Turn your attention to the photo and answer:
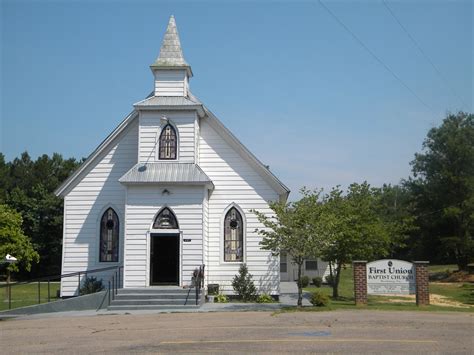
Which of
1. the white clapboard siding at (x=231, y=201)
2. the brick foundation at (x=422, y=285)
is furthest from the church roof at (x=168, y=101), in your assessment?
the brick foundation at (x=422, y=285)

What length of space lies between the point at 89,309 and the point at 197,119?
923 cm

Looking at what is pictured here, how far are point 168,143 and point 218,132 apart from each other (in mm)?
2429

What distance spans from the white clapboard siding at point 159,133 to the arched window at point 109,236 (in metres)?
3.15

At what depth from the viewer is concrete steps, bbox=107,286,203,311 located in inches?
870

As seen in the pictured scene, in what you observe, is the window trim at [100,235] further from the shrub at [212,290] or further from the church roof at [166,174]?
the shrub at [212,290]

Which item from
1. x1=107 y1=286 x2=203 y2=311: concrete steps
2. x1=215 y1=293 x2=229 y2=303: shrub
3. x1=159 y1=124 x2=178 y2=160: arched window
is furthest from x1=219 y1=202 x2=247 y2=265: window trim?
x1=159 y1=124 x2=178 y2=160: arched window

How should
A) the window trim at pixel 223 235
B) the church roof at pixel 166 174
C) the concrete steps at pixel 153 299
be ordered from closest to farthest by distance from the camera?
the concrete steps at pixel 153 299
the church roof at pixel 166 174
the window trim at pixel 223 235

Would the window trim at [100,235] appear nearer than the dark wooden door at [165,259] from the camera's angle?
No

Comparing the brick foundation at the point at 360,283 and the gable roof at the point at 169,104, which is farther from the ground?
the gable roof at the point at 169,104

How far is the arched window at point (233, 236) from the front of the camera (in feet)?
85.6

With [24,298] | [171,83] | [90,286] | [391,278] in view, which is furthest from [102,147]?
[391,278]

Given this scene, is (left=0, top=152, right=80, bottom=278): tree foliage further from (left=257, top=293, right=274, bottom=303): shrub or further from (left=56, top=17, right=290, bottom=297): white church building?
(left=257, top=293, right=274, bottom=303): shrub

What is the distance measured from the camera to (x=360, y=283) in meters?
23.0

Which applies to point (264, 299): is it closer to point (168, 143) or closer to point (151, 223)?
point (151, 223)
